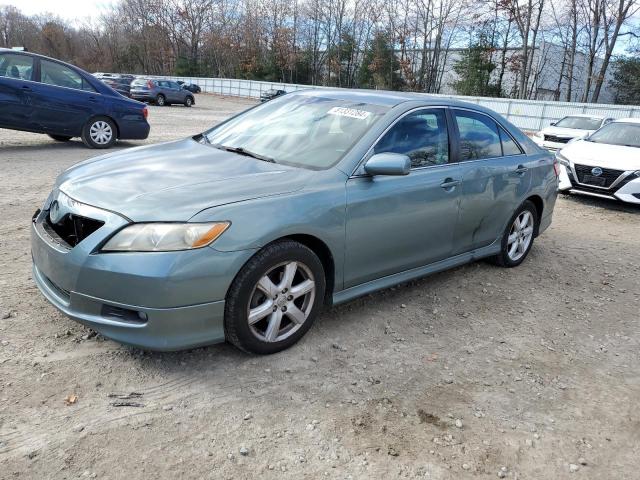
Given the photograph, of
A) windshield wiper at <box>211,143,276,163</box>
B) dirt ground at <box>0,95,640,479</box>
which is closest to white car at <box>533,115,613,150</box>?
dirt ground at <box>0,95,640,479</box>

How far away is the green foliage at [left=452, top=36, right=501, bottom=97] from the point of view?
4084 centimetres

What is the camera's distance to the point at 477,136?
4594 mm

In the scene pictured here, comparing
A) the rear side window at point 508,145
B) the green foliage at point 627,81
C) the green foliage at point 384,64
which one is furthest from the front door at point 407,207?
the green foliage at point 384,64

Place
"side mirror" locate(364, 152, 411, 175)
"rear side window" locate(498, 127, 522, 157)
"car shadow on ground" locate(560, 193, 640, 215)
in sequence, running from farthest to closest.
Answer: "car shadow on ground" locate(560, 193, 640, 215)
"rear side window" locate(498, 127, 522, 157)
"side mirror" locate(364, 152, 411, 175)

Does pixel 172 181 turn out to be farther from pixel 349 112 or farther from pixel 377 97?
pixel 377 97

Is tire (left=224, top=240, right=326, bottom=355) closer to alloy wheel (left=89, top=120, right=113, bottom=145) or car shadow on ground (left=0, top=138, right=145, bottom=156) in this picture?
car shadow on ground (left=0, top=138, right=145, bottom=156)

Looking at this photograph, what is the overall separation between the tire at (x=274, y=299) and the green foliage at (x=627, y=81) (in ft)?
139

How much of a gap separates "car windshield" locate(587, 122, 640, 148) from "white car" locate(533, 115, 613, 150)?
455 cm

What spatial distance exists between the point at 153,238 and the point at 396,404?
5.20 feet

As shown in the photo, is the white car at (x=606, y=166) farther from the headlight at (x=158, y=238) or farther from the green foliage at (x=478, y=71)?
the green foliage at (x=478, y=71)

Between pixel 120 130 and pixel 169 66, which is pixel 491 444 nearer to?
pixel 120 130

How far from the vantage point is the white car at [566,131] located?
14.9 meters

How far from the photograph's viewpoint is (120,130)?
34.7ft

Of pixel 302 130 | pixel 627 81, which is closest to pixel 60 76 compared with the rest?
pixel 302 130
